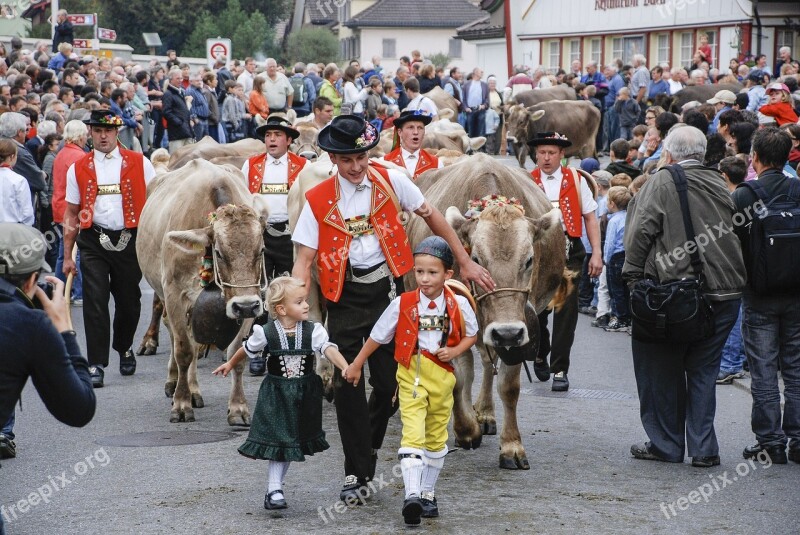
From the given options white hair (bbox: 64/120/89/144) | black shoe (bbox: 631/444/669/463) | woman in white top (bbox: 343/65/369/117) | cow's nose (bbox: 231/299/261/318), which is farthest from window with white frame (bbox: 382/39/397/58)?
black shoe (bbox: 631/444/669/463)

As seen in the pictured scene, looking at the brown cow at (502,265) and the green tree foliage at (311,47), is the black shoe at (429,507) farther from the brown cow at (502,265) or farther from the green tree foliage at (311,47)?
the green tree foliage at (311,47)

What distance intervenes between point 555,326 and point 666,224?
111 inches

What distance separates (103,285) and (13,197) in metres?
1.53

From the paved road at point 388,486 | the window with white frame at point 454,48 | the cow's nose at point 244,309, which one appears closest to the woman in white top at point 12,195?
the paved road at point 388,486

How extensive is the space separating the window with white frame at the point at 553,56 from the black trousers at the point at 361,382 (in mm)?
41803

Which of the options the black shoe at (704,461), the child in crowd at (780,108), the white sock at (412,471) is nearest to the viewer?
the white sock at (412,471)

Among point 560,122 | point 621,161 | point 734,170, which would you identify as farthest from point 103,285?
point 560,122

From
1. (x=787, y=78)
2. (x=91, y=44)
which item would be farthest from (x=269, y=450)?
(x=91, y=44)

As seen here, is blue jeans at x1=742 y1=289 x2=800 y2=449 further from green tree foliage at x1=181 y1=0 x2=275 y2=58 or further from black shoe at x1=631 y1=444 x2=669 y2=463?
green tree foliage at x1=181 y1=0 x2=275 y2=58

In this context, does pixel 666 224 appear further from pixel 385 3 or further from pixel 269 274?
pixel 385 3

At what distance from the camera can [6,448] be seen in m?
8.42

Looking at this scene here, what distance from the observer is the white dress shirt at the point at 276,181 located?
1174 cm

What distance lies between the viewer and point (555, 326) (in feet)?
35.1

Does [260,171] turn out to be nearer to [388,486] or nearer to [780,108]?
[388,486]
